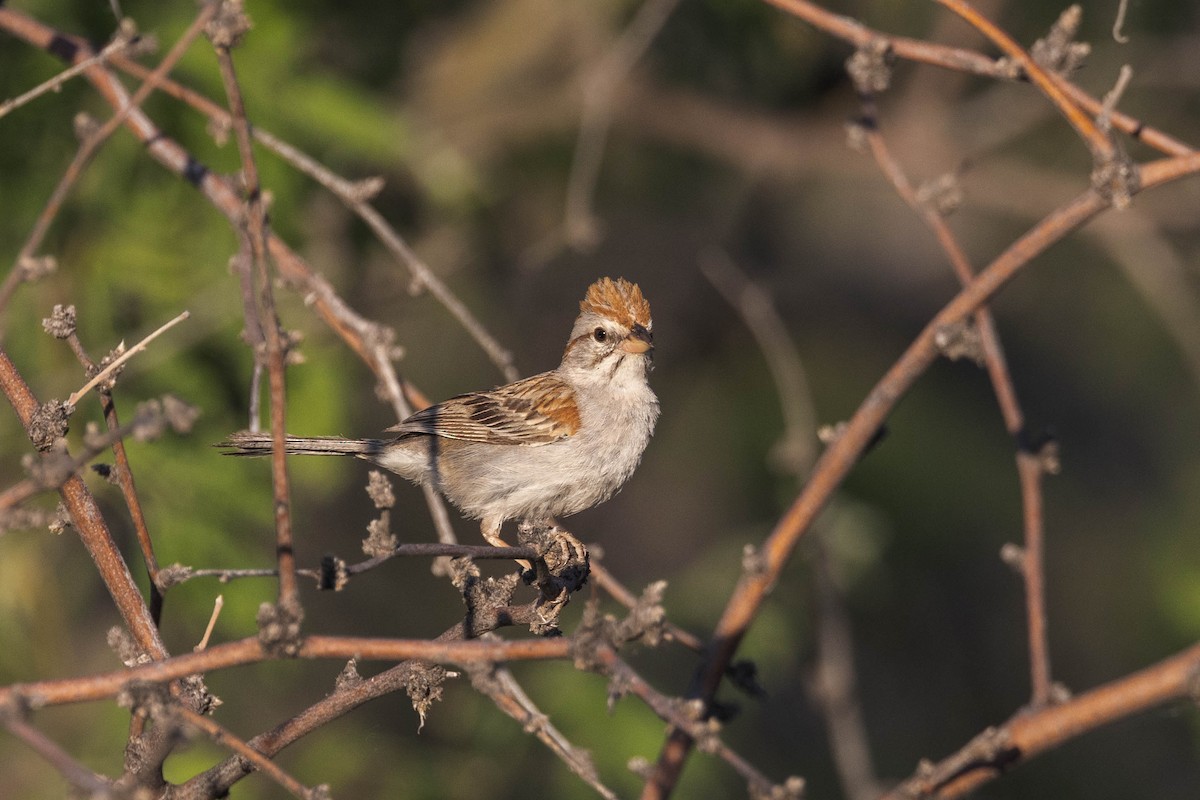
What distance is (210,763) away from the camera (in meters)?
5.59

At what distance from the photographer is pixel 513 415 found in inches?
198

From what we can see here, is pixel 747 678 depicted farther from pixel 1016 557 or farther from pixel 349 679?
pixel 349 679

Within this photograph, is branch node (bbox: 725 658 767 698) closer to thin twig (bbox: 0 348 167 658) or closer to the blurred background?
the blurred background

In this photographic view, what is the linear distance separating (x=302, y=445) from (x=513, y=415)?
2.63 ft

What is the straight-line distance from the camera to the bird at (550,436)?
4656 mm

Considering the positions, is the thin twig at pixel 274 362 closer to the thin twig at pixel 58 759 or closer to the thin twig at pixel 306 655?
the thin twig at pixel 306 655

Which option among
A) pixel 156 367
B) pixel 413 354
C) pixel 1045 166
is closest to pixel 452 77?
pixel 413 354

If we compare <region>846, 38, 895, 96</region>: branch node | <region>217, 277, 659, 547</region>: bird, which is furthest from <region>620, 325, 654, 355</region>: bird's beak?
<region>846, 38, 895, 96</region>: branch node

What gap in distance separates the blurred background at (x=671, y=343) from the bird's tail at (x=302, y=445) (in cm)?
86

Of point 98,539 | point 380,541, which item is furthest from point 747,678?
point 98,539

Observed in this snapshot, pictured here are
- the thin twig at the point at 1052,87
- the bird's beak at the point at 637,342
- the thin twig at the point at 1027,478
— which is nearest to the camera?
the thin twig at the point at 1027,478

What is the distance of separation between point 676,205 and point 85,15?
4.89 meters

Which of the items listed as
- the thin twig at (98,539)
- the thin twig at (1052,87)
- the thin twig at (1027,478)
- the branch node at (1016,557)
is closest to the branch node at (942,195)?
the thin twig at (1027,478)

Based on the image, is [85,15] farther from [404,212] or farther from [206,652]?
[206,652]
